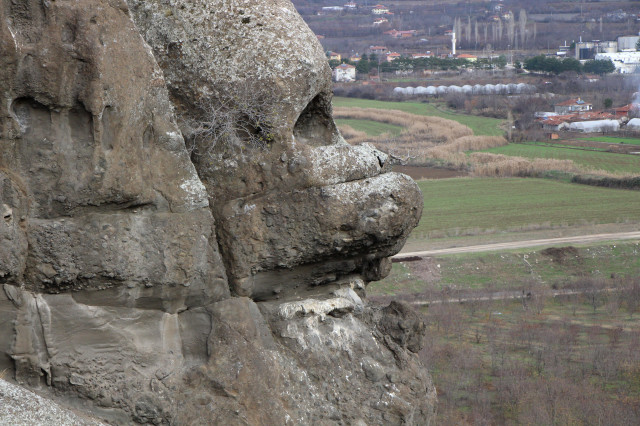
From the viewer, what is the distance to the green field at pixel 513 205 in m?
55.7

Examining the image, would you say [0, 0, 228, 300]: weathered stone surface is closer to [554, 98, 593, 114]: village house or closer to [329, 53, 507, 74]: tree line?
[554, 98, 593, 114]: village house

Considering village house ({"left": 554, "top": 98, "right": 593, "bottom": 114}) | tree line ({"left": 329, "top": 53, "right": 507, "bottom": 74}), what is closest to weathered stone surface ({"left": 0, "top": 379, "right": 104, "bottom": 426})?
village house ({"left": 554, "top": 98, "right": 593, "bottom": 114})

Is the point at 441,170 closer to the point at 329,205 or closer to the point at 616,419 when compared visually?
the point at 616,419

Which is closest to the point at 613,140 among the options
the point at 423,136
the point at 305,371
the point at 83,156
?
the point at 423,136

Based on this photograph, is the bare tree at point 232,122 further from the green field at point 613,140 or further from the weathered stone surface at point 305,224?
the green field at point 613,140

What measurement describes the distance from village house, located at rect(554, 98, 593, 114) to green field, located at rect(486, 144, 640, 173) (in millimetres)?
33165

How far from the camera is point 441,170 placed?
75250 millimetres

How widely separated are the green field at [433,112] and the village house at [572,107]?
14401mm

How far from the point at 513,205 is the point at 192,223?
5202cm

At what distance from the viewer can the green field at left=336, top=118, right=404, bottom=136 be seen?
85.3m

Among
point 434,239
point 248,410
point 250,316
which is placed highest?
point 250,316

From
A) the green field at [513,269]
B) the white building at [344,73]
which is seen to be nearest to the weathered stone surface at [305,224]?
the green field at [513,269]

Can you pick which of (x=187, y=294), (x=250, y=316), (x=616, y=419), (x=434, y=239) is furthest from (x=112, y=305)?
(x=434, y=239)

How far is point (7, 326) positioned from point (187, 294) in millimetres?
2396
